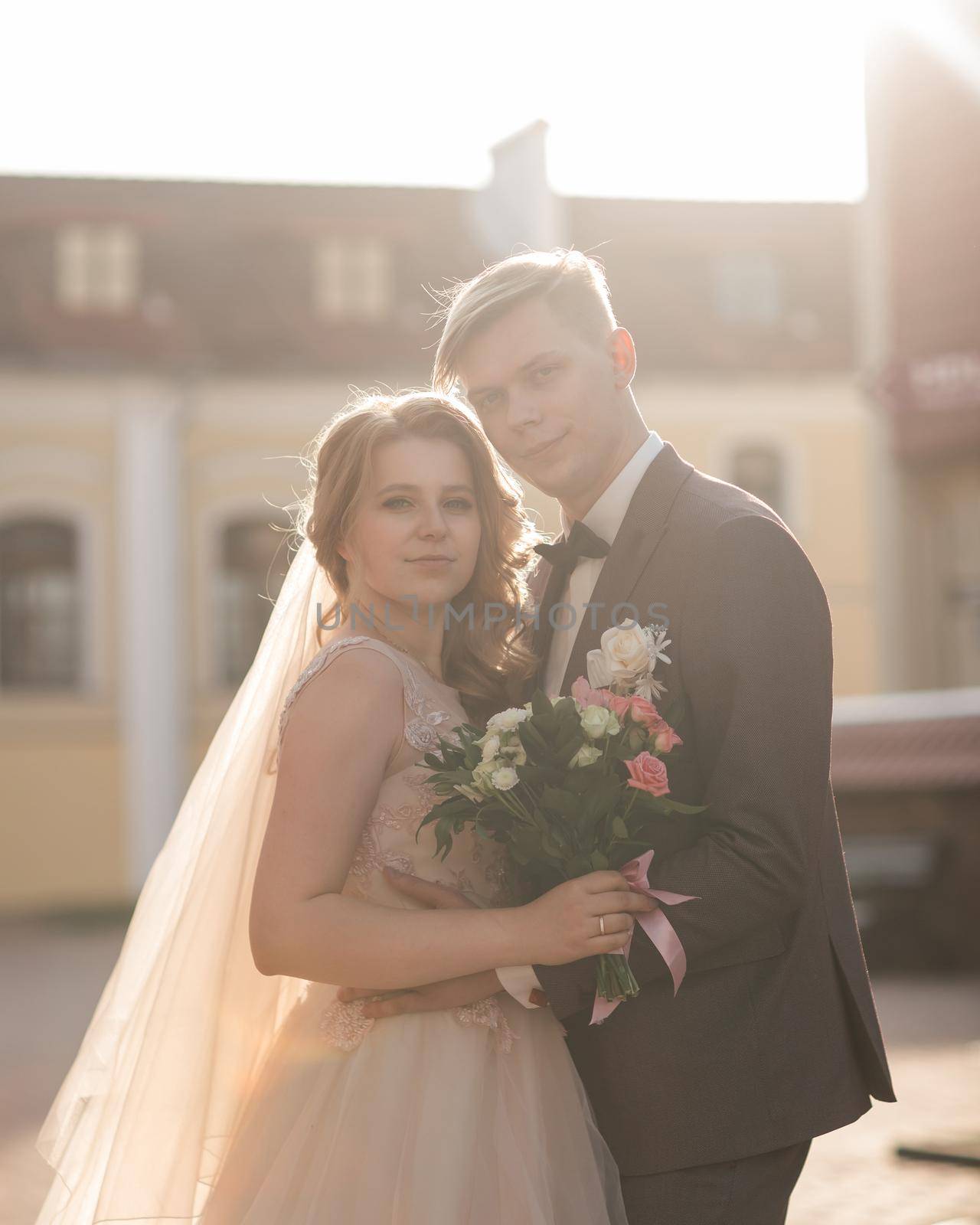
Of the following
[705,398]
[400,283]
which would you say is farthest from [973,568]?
[400,283]

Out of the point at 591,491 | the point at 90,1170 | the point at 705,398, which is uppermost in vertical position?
the point at 705,398

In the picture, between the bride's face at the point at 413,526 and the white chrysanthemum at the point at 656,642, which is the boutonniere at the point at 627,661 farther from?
the bride's face at the point at 413,526

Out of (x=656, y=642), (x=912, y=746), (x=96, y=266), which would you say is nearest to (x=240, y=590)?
(x=96, y=266)

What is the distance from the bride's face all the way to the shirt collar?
0.26 metres

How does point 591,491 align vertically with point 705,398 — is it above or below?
below

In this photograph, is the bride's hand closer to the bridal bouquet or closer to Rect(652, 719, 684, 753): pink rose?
the bridal bouquet

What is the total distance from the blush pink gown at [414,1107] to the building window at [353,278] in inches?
747

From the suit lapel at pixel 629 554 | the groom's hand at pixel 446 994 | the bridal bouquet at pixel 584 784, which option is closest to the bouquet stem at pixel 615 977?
the bridal bouquet at pixel 584 784

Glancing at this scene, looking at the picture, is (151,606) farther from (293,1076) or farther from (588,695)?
(588,695)

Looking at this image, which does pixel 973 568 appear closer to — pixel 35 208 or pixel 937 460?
pixel 937 460

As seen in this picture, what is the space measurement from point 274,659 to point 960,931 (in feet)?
34.9

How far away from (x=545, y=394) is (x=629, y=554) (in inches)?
15.9

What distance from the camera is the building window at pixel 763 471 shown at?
2064 centimetres

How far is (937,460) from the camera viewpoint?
14906mm
